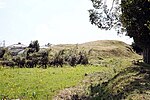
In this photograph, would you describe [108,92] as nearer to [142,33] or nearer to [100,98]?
[100,98]

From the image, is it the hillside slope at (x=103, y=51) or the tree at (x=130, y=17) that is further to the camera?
the hillside slope at (x=103, y=51)

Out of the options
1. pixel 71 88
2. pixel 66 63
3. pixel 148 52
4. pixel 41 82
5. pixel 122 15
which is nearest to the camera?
pixel 71 88

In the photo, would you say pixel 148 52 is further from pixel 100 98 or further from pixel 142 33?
pixel 100 98

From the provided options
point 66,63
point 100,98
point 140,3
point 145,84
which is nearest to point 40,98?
point 100,98

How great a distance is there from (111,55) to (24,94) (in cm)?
4904

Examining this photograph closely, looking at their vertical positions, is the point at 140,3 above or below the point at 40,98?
above

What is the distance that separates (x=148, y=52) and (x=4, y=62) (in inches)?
662

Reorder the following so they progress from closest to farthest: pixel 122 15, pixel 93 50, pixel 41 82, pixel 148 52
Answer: pixel 41 82 → pixel 122 15 → pixel 148 52 → pixel 93 50

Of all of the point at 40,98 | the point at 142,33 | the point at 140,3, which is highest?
the point at 140,3

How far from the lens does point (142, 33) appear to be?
33.3 metres

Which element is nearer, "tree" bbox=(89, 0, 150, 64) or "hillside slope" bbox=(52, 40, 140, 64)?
"tree" bbox=(89, 0, 150, 64)

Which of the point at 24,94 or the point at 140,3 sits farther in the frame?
the point at 140,3

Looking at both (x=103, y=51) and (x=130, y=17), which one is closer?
(x=130, y=17)

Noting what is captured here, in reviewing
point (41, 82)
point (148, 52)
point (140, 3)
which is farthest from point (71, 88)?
point (148, 52)
